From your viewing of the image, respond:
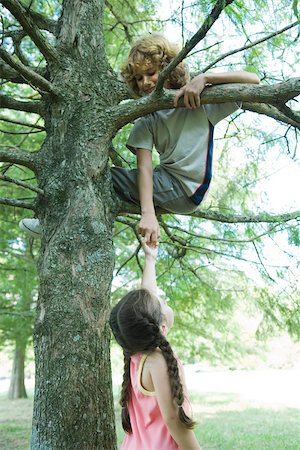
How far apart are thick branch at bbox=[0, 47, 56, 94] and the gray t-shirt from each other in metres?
0.40

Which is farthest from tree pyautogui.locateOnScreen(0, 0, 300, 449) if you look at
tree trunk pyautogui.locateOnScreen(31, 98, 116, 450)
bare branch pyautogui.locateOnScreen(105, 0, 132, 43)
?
bare branch pyautogui.locateOnScreen(105, 0, 132, 43)

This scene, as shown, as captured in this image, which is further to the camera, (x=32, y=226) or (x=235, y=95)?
(x=32, y=226)

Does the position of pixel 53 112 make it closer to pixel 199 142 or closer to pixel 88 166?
pixel 88 166

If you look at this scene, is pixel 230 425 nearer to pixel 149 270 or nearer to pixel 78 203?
pixel 149 270

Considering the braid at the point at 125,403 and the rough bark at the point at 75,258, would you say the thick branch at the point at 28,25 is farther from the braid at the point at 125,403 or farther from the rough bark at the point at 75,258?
the braid at the point at 125,403

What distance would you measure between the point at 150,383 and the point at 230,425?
695cm

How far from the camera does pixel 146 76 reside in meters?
2.21

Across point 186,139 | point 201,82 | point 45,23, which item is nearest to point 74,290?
point 186,139

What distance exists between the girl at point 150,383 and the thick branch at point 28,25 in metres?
1.10

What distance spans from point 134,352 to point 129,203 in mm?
722

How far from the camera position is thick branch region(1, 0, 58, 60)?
1967 millimetres

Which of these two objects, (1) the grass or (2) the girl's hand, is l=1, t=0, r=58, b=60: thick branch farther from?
(1) the grass

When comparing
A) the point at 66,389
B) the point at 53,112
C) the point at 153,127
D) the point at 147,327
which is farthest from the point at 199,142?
the point at 66,389

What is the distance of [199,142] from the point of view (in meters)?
2.18
